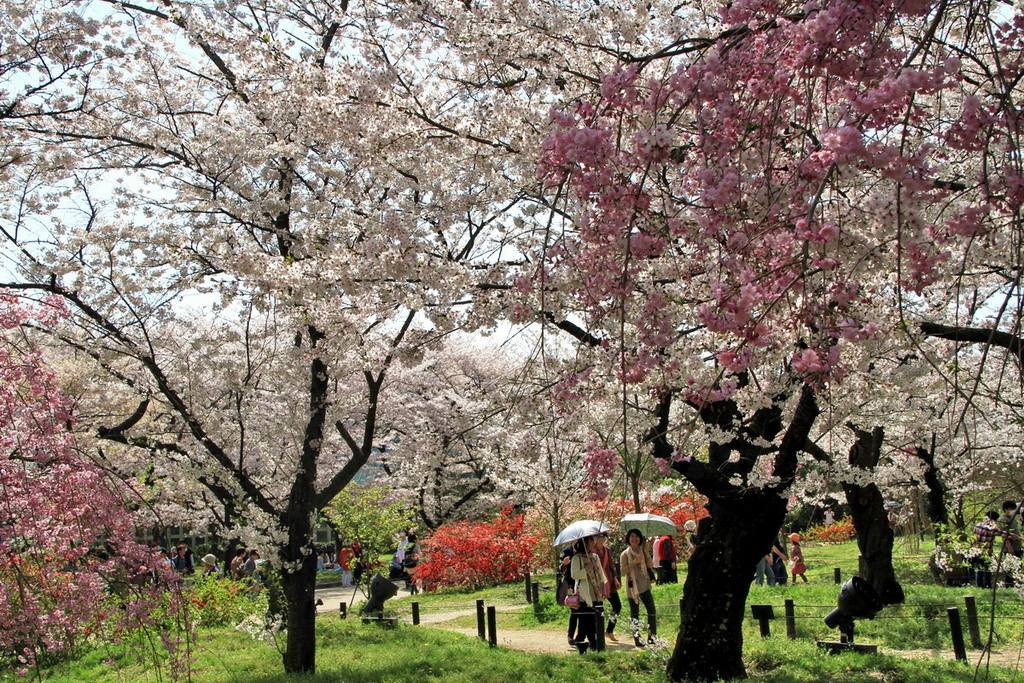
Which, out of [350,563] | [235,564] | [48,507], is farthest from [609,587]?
[350,563]

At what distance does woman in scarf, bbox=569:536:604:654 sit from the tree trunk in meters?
2.12

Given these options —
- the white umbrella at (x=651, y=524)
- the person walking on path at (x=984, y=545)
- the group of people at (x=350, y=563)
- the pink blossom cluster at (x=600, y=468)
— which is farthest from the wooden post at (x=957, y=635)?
the group of people at (x=350, y=563)

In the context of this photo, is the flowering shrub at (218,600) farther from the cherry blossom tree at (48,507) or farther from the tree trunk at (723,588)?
the tree trunk at (723,588)

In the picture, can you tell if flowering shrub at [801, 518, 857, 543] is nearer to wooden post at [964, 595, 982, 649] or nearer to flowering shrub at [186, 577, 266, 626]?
flowering shrub at [186, 577, 266, 626]

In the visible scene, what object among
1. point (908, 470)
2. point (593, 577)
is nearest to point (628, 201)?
point (593, 577)

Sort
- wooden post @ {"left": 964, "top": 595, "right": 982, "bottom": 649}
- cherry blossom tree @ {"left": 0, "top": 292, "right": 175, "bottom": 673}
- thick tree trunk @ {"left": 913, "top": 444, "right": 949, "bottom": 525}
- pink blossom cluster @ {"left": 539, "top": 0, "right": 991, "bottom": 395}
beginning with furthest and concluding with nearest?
thick tree trunk @ {"left": 913, "top": 444, "right": 949, "bottom": 525} < wooden post @ {"left": 964, "top": 595, "right": 982, "bottom": 649} < cherry blossom tree @ {"left": 0, "top": 292, "right": 175, "bottom": 673} < pink blossom cluster @ {"left": 539, "top": 0, "right": 991, "bottom": 395}

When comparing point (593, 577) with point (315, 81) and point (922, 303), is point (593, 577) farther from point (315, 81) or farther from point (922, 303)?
point (315, 81)

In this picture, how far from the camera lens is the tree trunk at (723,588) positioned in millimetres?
6941

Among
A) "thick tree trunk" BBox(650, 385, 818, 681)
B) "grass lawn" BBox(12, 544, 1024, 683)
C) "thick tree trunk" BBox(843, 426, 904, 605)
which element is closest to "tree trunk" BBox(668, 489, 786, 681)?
"thick tree trunk" BBox(650, 385, 818, 681)

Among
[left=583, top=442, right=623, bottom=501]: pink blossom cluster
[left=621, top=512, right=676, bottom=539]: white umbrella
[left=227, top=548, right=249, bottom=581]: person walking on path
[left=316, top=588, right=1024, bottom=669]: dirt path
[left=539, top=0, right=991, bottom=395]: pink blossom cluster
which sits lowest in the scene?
[left=316, top=588, right=1024, bottom=669]: dirt path

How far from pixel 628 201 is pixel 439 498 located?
23966 mm

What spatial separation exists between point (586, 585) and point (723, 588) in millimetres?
2673

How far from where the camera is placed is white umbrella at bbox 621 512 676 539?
13568 millimetres

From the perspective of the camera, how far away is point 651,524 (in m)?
15.1
